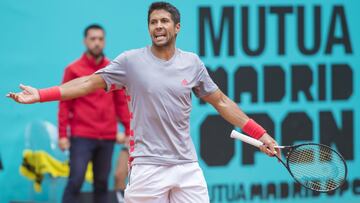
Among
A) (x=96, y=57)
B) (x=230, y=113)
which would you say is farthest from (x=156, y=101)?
(x=96, y=57)

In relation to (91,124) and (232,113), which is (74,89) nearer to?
(232,113)

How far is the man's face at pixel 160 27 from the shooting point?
5.75 m

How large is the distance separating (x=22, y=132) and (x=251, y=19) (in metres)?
2.53

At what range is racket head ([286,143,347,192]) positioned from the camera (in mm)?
5832

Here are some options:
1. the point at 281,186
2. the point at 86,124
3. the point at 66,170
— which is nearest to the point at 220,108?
the point at 86,124

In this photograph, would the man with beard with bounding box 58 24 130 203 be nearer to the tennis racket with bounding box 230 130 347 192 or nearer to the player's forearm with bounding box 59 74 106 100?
the player's forearm with bounding box 59 74 106 100

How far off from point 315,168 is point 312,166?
3 centimetres

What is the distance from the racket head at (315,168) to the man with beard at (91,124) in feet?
9.03

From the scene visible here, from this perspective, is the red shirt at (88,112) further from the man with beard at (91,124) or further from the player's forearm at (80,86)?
the player's forearm at (80,86)

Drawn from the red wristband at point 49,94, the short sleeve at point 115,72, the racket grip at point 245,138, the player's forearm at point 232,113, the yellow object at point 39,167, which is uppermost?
the short sleeve at point 115,72

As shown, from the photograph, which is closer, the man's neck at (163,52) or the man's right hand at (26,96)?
the man's right hand at (26,96)

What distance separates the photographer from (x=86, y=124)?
8.30 m

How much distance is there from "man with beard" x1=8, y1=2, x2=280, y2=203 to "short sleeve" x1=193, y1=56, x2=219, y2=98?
6 centimetres

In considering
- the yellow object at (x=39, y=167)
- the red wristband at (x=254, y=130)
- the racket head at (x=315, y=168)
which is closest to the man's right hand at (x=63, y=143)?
the yellow object at (x=39, y=167)
